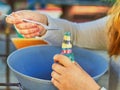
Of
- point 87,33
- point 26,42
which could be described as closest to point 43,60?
Result: point 26,42

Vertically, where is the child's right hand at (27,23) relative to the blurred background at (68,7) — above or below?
above

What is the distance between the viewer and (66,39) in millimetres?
944

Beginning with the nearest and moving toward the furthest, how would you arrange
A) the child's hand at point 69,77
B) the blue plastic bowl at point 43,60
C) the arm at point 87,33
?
1. the child's hand at point 69,77
2. the blue plastic bowl at point 43,60
3. the arm at point 87,33

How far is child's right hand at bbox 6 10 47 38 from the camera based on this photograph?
1100 millimetres

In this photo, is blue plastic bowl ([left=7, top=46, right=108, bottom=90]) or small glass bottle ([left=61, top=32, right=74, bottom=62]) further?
blue plastic bowl ([left=7, top=46, right=108, bottom=90])

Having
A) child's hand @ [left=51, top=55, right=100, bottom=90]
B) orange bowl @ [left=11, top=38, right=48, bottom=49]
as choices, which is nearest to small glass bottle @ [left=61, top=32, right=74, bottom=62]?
child's hand @ [left=51, top=55, right=100, bottom=90]

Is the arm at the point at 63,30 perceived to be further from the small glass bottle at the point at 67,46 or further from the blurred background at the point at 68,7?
the blurred background at the point at 68,7

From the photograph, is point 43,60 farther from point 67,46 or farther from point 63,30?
point 67,46

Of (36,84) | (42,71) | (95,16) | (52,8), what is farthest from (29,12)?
(95,16)

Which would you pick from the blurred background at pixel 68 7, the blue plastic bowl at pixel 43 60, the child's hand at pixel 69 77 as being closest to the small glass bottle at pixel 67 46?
the child's hand at pixel 69 77

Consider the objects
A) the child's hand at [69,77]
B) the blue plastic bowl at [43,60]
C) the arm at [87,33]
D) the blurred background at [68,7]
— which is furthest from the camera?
the blurred background at [68,7]

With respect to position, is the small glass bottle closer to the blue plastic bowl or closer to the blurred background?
the blue plastic bowl

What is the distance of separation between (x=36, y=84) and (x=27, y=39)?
360mm

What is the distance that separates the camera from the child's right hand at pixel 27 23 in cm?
110
